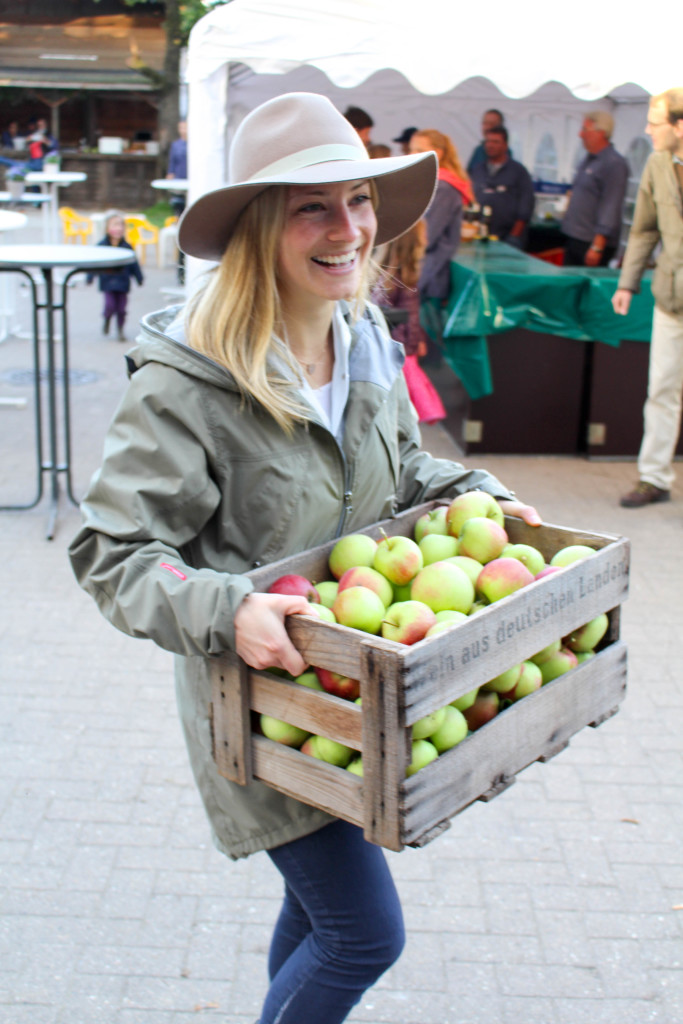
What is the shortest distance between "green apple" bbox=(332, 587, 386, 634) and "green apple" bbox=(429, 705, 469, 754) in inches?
7.5

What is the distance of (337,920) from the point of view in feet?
6.15

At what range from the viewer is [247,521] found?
1.93 meters

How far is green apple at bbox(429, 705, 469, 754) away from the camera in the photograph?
169 centimetres

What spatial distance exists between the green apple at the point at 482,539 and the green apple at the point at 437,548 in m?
0.03

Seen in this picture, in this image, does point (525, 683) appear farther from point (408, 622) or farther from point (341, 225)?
point (341, 225)

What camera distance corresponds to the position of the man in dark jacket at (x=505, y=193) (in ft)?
33.9

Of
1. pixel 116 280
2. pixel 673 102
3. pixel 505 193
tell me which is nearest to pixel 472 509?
pixel 673 102

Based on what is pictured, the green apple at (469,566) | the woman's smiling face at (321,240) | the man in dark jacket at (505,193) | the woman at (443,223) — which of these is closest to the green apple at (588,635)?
the green apple at (469,566)

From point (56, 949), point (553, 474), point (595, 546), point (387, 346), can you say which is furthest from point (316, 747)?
point (553, 474)

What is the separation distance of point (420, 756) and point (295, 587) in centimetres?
39

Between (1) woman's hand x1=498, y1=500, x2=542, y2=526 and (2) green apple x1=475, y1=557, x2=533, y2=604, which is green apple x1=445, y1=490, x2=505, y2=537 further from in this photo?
(2) green apple x1=475, y1=557, x2=533, y2=604

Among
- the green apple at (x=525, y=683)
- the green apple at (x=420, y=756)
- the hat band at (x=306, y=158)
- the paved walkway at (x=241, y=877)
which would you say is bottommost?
the paved walkway at (x=241, y=877)

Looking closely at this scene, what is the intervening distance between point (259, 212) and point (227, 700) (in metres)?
0.91

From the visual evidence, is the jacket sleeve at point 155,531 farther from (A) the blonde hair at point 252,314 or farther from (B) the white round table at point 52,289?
(B) the white round table at point 52,289
